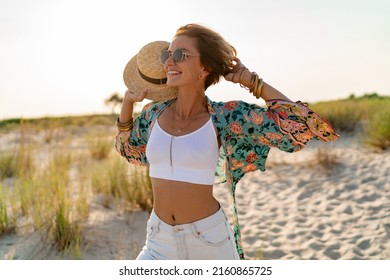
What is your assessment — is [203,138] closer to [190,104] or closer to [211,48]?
[190,104]

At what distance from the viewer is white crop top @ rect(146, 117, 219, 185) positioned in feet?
7.89

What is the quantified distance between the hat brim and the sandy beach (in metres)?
1.66

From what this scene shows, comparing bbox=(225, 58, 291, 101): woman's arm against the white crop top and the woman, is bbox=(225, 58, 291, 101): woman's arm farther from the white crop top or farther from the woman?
the white crop top

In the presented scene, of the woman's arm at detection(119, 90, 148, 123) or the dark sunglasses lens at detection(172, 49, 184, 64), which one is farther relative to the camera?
the woman's arm at detection(119, 90, 148, 123)

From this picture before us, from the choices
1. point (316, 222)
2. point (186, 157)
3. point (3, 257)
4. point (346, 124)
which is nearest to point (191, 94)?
point (186, 157)

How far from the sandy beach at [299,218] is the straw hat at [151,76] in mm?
1679

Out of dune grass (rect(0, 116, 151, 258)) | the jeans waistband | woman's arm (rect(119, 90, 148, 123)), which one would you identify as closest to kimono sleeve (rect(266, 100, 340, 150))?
the jeans waistband

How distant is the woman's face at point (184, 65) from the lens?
8.25ft

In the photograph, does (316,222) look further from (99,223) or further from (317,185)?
(99,223)

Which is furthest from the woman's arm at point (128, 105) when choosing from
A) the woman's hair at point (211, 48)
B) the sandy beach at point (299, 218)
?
the sandy beach at point (299, 218)

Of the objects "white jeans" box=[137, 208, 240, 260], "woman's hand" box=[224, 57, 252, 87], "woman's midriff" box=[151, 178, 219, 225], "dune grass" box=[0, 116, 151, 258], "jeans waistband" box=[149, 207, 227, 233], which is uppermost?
"woman's hand" box=[224, 57, 252, 87]

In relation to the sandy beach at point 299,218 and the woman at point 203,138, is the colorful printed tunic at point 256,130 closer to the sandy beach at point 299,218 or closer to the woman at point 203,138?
the woman at point 203,138

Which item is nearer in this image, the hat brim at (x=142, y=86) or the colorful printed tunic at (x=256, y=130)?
the colorful printed tunic at (x=256, y=130)

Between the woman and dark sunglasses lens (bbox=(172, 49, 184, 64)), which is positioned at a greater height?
dark sunglasses lens (bbox=(172, 49, 184, 64))
